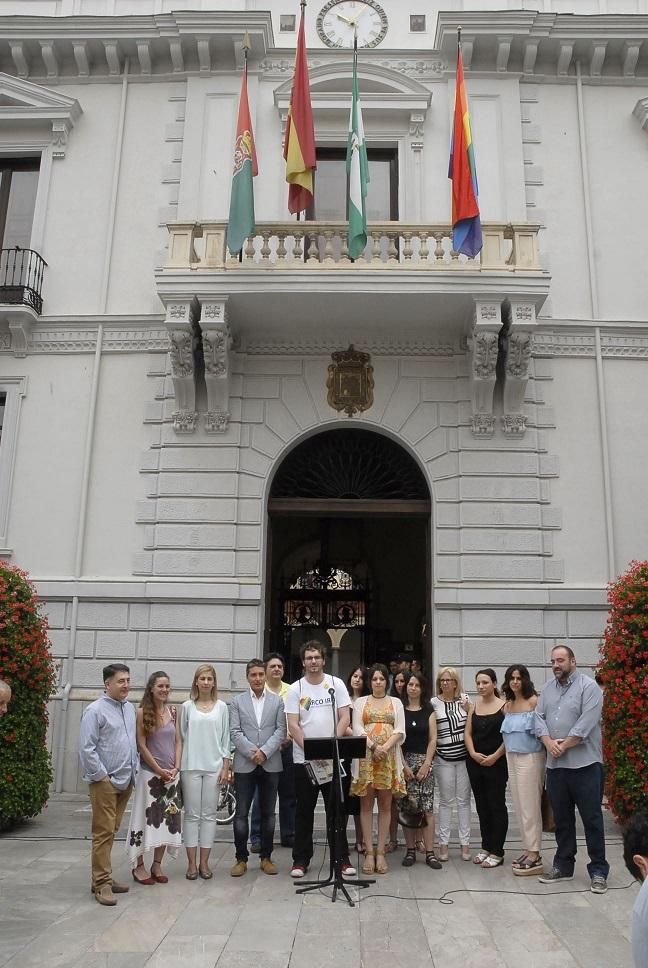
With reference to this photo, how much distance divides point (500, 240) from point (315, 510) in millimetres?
5012

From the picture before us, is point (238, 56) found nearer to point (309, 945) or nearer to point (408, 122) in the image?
point (408, 122)

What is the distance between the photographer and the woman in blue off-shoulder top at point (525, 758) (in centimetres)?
750

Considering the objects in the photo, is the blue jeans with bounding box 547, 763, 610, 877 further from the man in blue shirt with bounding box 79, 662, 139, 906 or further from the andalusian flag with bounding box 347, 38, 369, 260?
the andalusian flag with bounding box 347, 38, 369, 260

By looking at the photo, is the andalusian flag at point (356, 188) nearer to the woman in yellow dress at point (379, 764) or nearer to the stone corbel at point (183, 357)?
the stone corbel at point (183, 357)

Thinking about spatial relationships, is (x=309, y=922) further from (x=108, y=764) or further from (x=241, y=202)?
(x=241, y=202)

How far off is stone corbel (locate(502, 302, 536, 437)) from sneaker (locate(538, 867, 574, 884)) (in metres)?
6.90

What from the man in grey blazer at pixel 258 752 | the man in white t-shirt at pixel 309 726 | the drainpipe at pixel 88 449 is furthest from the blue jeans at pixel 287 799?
the drainpipe at pixel 88 449

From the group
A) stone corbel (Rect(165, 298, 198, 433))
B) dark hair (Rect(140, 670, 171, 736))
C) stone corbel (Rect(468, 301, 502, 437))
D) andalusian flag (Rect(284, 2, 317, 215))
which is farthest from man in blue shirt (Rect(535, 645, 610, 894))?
andalusian flag (Rect(284, 2, 317, 215))

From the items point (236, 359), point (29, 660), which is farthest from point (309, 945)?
point (236, 359)

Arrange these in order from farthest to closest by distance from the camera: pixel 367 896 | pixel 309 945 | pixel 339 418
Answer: pixel 339 418 → pixel 367 896 → pixel 309 945

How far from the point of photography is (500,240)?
40.1 ft

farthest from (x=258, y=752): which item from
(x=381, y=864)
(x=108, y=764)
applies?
(x=381, y=864)

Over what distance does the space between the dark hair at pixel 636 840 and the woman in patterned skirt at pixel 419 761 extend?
4844 millimetres

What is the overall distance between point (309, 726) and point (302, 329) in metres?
7.19
